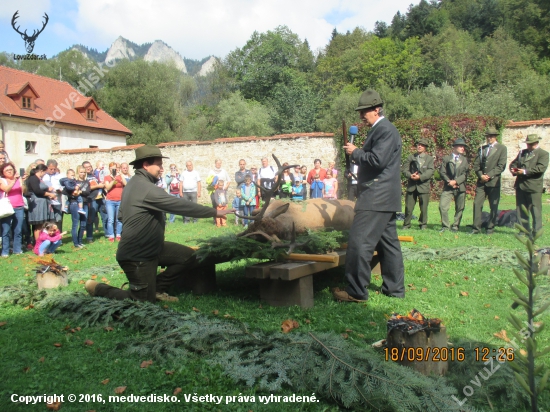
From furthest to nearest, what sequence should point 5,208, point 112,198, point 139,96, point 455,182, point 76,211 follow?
point 139,96 < point 112,198 < point 455,182 < point 76,211 < point 5,208

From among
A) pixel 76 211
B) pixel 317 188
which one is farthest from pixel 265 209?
pixel 317 188

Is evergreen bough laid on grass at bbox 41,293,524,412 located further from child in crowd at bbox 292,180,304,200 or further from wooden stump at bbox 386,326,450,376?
child in crowd at bbox 292,180,304,200

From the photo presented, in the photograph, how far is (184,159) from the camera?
2431 centimetres

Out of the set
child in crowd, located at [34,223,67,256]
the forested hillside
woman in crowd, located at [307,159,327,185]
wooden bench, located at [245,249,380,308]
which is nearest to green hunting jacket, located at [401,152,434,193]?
woman in crowd, located at [307,159,327,185]

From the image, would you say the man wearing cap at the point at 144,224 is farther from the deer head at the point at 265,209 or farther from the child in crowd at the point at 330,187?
the child in crowd at the point at 330,187

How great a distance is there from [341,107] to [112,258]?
41.6 metres

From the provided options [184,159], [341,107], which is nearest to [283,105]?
[341,107]

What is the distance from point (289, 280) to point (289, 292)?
359 mm

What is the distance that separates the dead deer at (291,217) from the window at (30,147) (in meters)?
30.2

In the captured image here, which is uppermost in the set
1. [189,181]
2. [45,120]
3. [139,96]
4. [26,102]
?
[139,96]

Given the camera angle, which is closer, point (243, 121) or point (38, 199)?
point (38, 199)

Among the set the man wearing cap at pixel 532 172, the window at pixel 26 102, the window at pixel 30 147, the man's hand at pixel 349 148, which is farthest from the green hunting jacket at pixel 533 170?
the window at pixel 26 102

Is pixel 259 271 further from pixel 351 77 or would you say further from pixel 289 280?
pixel 351 77
